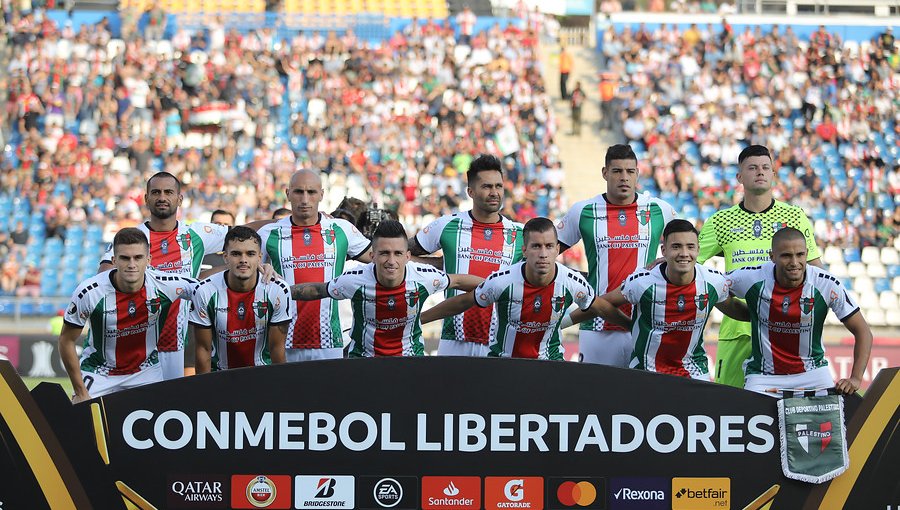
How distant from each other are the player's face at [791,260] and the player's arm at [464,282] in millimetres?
1702

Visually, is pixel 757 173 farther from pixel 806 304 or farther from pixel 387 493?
pixel 387 493

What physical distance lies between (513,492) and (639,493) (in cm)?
58

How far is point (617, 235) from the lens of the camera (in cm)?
756

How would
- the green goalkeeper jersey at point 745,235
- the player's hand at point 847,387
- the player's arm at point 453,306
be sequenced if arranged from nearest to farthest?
the player's hand at point 847,387
the player's arm at point 453,306
the green goalkeeper jersey at point 745,235

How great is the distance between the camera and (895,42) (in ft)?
82.3

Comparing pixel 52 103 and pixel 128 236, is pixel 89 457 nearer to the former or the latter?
pixel 128 236

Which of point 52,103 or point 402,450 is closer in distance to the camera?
point 402,450

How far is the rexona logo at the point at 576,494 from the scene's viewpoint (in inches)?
215

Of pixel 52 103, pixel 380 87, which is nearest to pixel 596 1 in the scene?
pixel 380 87

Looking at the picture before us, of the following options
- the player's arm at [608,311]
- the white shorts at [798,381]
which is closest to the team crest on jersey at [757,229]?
the player's arm at [608,311]

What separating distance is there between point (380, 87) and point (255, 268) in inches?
664

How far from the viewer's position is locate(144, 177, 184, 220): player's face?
7.47 metres

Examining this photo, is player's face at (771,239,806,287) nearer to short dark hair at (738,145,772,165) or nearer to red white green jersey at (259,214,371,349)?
short dark hair at (738,145,772,165)

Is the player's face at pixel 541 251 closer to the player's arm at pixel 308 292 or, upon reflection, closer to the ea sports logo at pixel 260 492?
the player's arm at pixel 308 292
